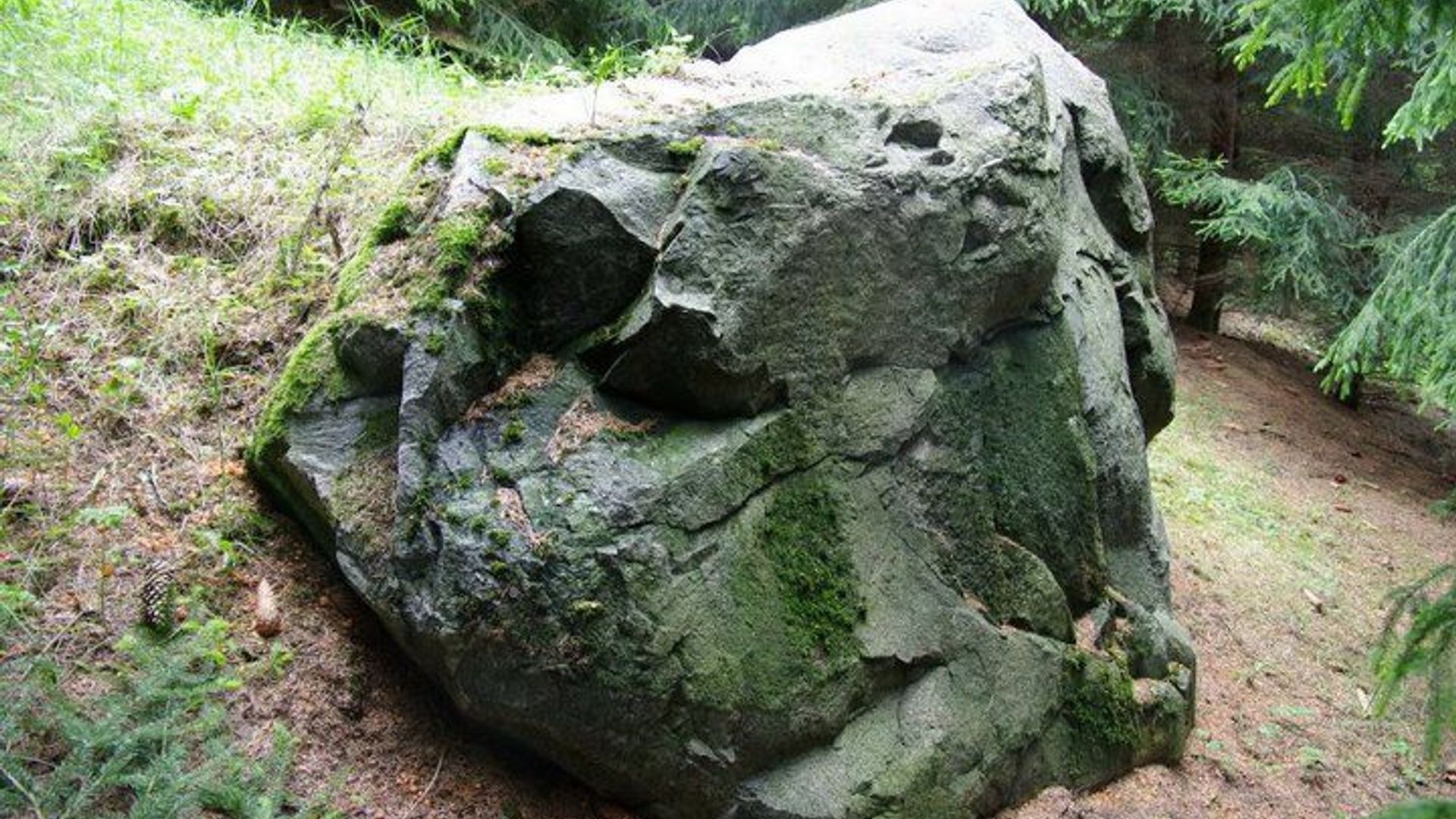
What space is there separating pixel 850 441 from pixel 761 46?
7.99 feet

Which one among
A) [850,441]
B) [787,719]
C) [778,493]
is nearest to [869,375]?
[850,441]

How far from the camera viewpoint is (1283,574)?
738cm

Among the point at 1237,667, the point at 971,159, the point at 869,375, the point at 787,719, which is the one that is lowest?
the point at 1237,667

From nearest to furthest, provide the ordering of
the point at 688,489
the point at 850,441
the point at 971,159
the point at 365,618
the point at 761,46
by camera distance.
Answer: the point at 688,489 → the point at 365,618 → the point at 850,441 → the point at 971,159 → the point at 761,46

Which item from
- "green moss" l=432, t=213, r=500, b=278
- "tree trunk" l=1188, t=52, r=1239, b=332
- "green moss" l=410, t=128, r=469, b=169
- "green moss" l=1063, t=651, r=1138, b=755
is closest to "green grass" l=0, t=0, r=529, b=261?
"green moss" l=410, t=128, r=469, b=169

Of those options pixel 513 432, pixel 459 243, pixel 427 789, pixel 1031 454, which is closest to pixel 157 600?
pixel 427 789

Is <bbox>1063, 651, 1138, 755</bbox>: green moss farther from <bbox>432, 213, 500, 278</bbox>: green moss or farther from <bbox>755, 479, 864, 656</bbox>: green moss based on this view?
<bbox>432, 213, 500, 278</bbox>: green moss

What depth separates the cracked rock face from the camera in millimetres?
3332

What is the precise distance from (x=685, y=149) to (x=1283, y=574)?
5856 mm

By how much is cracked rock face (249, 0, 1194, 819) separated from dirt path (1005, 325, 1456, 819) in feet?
2.91

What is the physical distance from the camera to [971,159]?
4.28m

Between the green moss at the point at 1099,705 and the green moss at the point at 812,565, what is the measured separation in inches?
50.3

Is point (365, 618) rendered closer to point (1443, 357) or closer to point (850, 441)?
point (850, 441)

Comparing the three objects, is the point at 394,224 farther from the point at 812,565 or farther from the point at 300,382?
the point at 812,565
